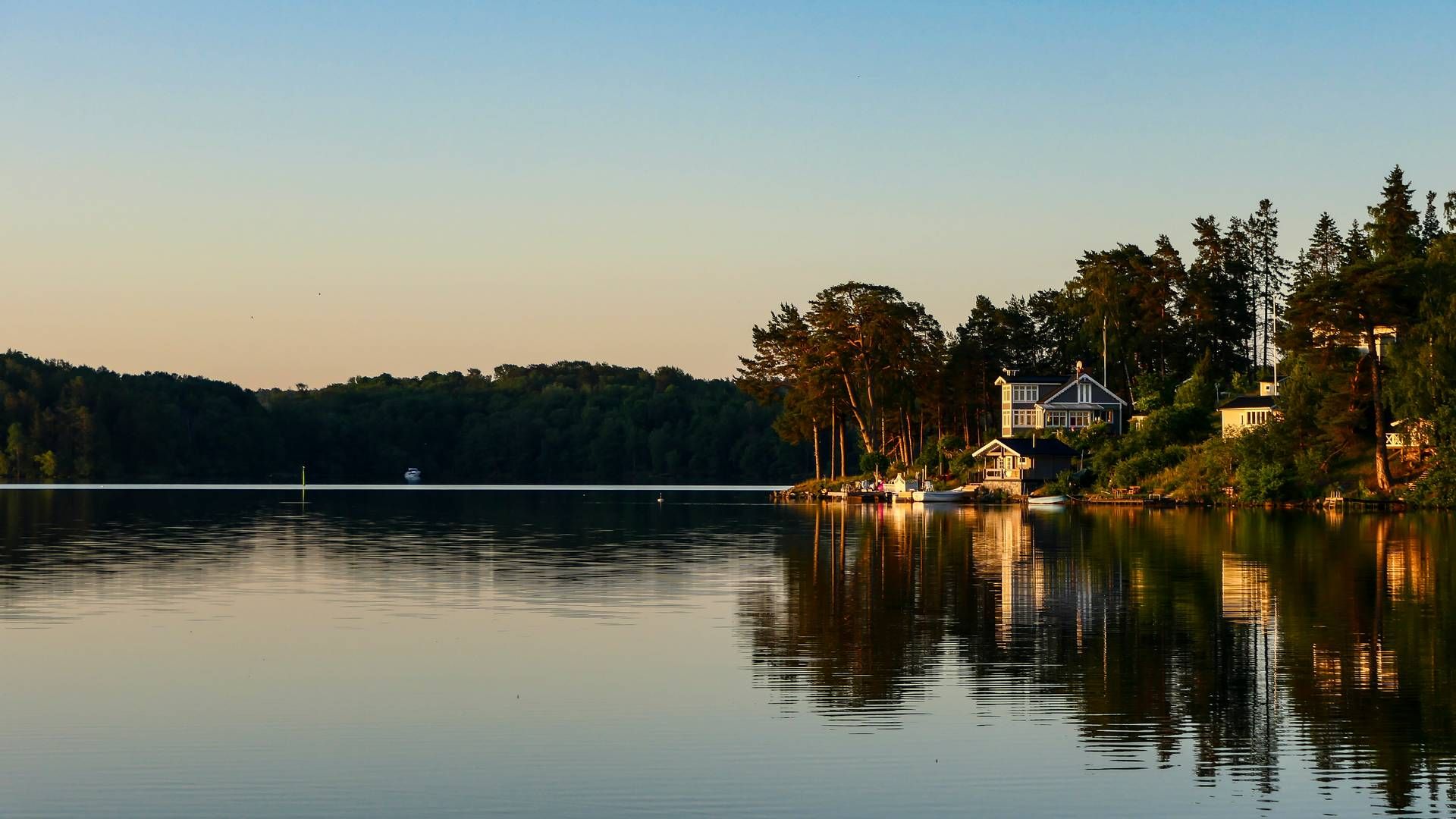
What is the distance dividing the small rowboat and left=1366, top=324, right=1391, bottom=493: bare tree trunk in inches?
851

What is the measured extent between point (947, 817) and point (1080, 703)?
7.03m

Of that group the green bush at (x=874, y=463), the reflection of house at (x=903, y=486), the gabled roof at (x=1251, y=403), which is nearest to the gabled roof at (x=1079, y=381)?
the reflection of house at (x=903, y=486)

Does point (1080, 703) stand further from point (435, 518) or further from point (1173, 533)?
point (435, 518)

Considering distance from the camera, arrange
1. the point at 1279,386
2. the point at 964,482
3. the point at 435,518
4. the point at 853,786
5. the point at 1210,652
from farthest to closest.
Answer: the point at 964,482
the point at 1279,386
the point at 435,518
the point at 1210,652
the point at 853,786

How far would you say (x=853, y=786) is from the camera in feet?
58.1

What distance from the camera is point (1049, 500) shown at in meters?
114

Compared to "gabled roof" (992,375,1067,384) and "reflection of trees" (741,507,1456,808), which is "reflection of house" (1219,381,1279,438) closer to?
"gabled roof" (992,375,1067,384)

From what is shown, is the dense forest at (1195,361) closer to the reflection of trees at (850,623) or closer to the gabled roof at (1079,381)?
the gabled roof at (1079,381)

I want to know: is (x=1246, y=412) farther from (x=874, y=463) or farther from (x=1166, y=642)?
(x=1166, y=642)

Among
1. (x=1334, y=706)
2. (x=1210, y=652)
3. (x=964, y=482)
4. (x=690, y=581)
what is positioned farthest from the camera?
(x=964, y=482)

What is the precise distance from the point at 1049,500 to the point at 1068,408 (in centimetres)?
2633

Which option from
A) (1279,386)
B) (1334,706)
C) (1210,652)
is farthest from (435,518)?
(1334,706)

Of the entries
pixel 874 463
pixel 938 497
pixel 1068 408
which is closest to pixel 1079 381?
pixel 1068 408

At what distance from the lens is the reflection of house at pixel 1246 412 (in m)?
114
